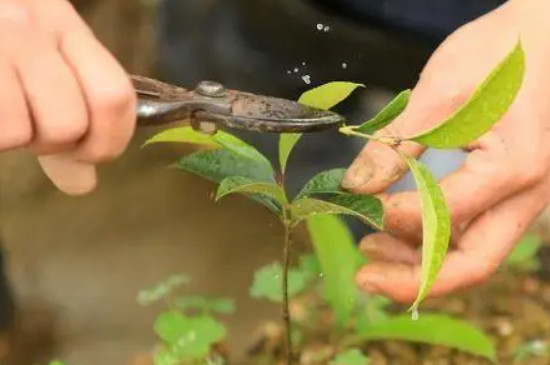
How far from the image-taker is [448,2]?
89 cm

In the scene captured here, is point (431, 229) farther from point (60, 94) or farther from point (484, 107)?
point (60, 94)

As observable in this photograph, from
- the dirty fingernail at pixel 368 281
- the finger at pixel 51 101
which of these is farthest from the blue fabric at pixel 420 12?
the finger at pixel 51 101

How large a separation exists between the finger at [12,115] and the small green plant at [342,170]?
100mm

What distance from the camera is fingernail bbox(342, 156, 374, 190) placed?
0.54 meters

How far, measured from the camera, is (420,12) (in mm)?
908

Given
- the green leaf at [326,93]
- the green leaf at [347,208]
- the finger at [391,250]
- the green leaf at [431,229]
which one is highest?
the green leaf at [326,93]

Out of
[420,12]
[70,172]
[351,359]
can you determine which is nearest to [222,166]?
[70,172]

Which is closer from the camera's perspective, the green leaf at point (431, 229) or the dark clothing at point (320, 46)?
the green leaf at point (431, 229)

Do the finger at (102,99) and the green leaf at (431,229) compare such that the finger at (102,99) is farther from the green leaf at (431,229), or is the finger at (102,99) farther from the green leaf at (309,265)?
the green leaf at (309,265)

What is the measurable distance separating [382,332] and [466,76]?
0.24 meters

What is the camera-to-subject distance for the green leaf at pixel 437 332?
0.74m

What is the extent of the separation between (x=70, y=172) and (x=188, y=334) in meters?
0.29

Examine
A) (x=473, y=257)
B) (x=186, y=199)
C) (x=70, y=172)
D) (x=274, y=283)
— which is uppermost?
(x=70, y=172)

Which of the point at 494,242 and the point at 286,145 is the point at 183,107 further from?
the point at 494,242
